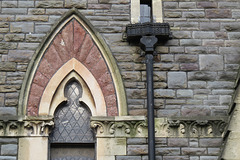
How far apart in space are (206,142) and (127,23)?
2.50 m

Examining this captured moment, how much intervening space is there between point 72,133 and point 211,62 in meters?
2.70

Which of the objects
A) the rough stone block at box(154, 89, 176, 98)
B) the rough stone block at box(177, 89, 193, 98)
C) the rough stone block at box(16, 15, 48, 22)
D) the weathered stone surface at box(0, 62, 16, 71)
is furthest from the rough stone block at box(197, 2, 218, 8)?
the weathered stone surface at box(0, 62, 16, 71)

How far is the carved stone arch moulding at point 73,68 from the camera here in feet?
29.4

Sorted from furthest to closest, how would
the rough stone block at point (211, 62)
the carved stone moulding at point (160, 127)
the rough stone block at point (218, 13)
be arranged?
the rough stone block at point (218, 13), the rough stone block at point (211, 62), the carved stone moulding at point (160, 127)

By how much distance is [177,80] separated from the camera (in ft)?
30.1

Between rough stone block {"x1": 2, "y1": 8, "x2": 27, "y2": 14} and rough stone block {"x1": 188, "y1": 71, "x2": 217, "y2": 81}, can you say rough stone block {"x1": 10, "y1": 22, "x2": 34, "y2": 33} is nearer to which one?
rough stone block {"x1": 2, "y1": 8, "x2": 27, "y2": 14}

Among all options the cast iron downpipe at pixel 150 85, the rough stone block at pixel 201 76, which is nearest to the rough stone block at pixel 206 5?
the cast iron downpipe at pixel 150 85

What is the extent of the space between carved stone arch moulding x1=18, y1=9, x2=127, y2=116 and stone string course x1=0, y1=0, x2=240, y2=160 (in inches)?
5.1

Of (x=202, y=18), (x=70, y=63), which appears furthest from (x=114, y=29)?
(x=202, y=18)

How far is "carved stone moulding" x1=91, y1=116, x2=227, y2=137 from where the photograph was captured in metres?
8.83

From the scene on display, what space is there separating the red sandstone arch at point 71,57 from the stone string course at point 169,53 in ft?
0.76

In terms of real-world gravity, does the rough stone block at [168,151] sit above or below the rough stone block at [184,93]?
below

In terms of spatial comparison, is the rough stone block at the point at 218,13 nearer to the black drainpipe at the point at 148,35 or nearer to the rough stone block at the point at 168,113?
the black drainpipe at the point at 148,35

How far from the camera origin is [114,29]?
9445 mm
